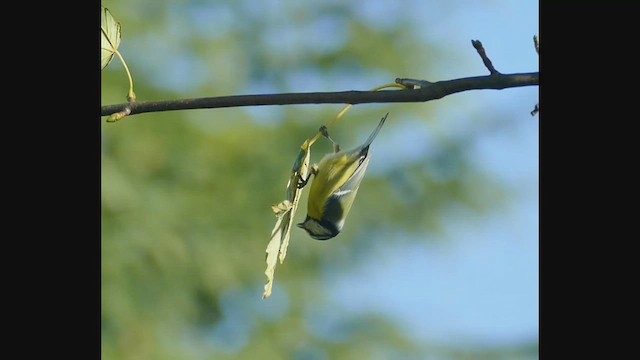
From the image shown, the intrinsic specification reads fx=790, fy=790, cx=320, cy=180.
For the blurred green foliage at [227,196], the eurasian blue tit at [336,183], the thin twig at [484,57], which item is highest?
the blurred green foliage at [227,196]

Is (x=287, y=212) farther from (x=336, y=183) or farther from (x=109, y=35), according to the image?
(x=109, y=35)

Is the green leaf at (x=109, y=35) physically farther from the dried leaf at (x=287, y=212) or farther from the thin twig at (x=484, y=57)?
the thin twig at (x=484, y=57)

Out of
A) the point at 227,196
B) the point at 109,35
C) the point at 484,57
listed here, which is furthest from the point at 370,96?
the point at 227,196

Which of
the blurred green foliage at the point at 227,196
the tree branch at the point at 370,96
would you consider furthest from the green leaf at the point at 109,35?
the blurred green foliage at the point at 227,196

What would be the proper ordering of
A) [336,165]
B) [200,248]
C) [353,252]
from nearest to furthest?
[336,165] → [200,248] → [353,252]

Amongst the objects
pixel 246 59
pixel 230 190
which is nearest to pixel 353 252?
pixel 230 190

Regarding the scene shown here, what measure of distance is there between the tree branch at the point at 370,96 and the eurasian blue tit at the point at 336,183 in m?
0.13

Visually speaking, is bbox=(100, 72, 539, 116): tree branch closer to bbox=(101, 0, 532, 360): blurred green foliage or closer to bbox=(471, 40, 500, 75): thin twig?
bbox=(471, 40, 500, 75): thin twig

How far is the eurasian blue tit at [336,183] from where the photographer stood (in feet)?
2.30

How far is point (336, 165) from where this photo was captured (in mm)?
705
